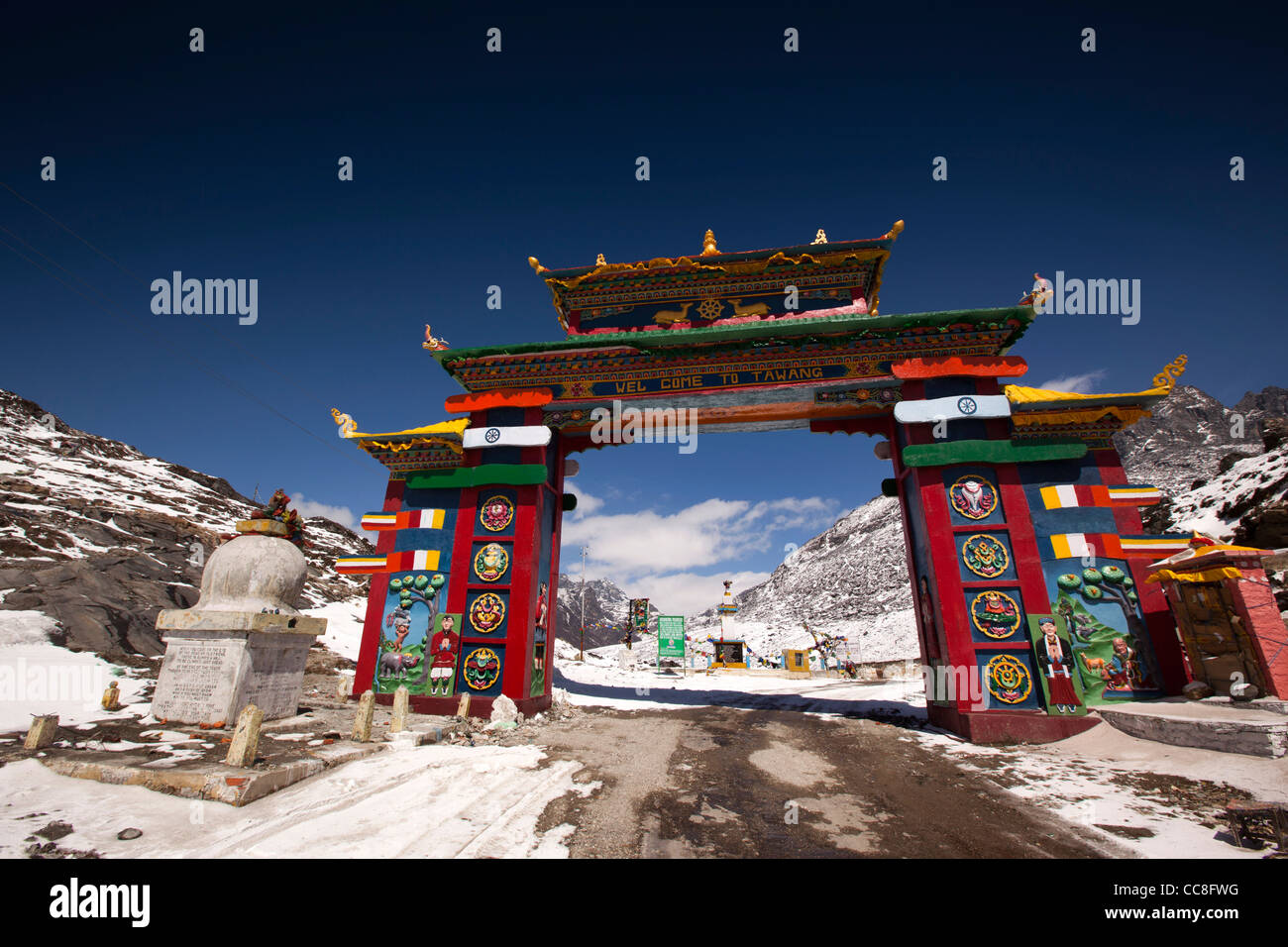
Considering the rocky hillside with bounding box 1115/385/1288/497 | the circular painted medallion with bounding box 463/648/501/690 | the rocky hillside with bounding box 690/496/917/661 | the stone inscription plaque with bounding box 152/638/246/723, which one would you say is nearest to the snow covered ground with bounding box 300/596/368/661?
the circular painted medallion with bounding box 463/648/501/690

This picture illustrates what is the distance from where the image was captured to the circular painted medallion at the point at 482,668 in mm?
12172

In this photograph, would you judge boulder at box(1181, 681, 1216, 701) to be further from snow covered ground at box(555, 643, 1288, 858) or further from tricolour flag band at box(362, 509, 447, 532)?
tricolour flag band at box(362, 509, 447, 532)

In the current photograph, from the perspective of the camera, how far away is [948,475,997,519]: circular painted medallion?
11.5 meters

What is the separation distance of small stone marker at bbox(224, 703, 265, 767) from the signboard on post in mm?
25178

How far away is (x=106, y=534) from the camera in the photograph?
28.2 meters

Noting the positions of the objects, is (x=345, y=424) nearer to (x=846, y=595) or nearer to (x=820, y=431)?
(x=820, y=431)

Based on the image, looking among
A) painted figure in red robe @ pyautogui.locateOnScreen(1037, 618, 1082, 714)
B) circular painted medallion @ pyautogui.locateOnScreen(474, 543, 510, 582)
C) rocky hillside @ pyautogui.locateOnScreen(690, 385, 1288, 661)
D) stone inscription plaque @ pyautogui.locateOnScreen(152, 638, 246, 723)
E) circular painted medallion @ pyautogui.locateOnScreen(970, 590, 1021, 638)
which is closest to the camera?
stone inscription plaque @ pyautogui.locateOnScreen(152, 638, 246, 723)

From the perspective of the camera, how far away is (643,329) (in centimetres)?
1415

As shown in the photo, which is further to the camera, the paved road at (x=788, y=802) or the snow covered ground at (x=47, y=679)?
the snow covered ground at (x=47, y=679)

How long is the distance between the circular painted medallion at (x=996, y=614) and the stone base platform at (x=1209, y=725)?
6.56 ft

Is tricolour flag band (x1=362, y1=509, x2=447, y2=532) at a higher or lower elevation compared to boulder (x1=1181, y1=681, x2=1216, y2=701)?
higher

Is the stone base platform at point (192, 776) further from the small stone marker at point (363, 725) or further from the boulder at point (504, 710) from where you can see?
the boulder at point (504, 710)

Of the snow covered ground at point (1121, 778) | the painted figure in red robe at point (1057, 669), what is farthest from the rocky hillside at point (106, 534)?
the painted figure in red robe at point (1057, 669)

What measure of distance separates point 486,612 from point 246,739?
23.0 feet
